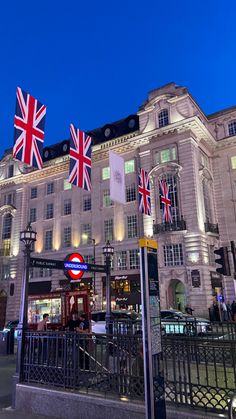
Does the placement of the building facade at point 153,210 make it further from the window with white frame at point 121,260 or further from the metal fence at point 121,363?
the metal fence at point 121,363

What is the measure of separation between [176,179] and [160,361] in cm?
3117

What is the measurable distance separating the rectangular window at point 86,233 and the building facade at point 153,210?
118mm

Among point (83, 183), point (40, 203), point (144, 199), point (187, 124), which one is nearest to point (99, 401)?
point (83, 183)

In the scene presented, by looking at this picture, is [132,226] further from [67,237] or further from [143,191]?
[143,191]

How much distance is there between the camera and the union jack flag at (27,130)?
36.5 feet

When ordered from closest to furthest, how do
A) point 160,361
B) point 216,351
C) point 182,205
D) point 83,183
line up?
point 160,361 → point 216,351 → point 83,183 → point 182,205

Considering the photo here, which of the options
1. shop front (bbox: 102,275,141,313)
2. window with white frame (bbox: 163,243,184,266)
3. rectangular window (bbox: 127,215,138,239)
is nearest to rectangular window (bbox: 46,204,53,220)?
rectangular window (bbox: 127,215,138,239)

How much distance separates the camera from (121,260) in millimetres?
36719

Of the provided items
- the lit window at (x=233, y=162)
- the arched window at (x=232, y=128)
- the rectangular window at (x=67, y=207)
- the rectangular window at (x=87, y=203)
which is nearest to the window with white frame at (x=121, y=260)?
the rectangular window at (x=87, y=203)

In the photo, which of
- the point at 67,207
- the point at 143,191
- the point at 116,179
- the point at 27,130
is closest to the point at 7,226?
the point at 67,207

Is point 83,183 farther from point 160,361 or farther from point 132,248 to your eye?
point 132,248

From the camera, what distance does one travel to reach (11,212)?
4712 cm

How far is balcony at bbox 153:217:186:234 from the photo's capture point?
32938mm

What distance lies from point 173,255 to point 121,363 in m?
26.9
